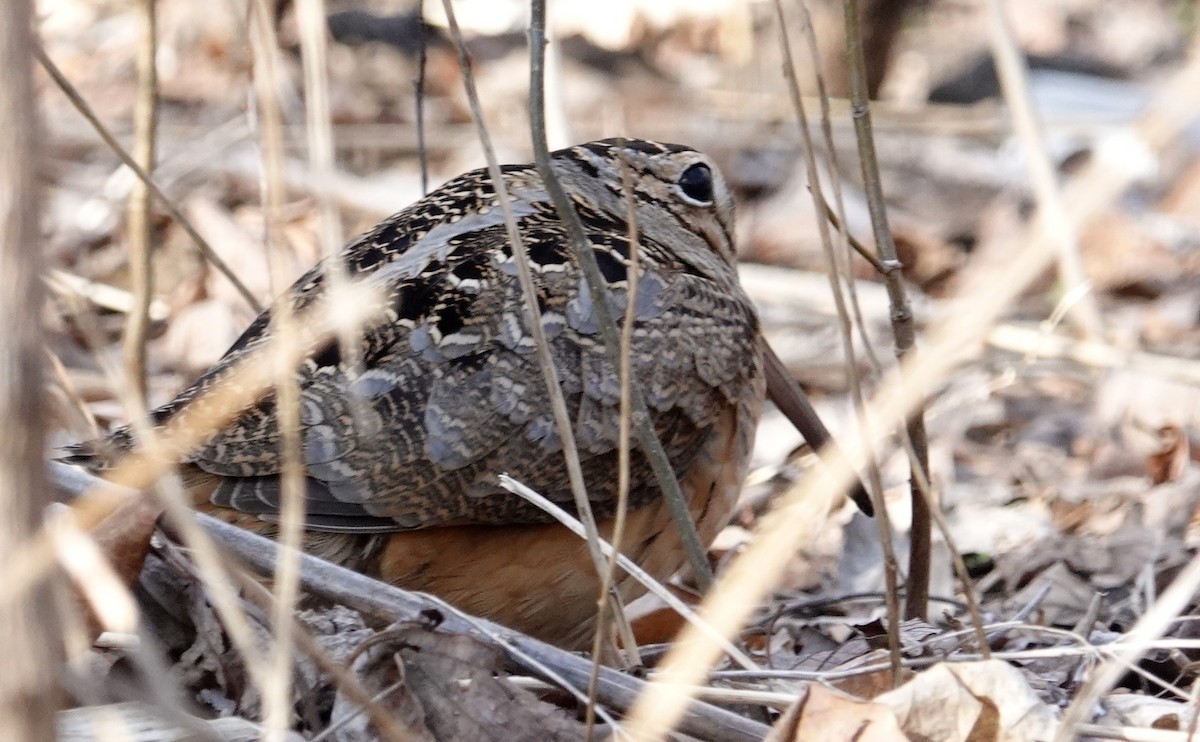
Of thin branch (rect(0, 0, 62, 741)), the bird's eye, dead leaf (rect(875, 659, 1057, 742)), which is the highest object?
thin branch (rect(0, 0, 62, 741))

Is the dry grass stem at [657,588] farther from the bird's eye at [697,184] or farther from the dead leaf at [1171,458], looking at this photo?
the dead leaf at [1171,458]

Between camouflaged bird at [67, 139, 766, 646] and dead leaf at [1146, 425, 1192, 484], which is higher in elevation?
camouflaged bird at [67, 139, 766, 646]

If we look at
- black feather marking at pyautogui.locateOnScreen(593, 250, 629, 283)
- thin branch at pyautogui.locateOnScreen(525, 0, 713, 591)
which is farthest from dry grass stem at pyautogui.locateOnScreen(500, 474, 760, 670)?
black feather marking at pyautogui.locateOnScreen(593, 250, 629, 283)

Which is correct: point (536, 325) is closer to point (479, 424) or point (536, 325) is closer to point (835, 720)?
point (479, 424)

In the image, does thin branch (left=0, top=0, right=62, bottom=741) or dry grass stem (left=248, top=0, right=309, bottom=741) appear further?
dry grass stem (left=248, top=0, right=309, bottom=741)

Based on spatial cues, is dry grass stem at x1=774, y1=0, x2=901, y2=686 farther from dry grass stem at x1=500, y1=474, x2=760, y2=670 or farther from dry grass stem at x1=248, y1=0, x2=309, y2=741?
dry grass stem at x1=248, y1=0, x2=309, y2=741

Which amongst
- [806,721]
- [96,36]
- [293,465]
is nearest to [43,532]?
[293,465]

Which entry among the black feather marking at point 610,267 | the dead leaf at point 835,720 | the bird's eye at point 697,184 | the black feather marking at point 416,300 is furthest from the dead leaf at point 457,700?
the bird's eye at point 697,184
